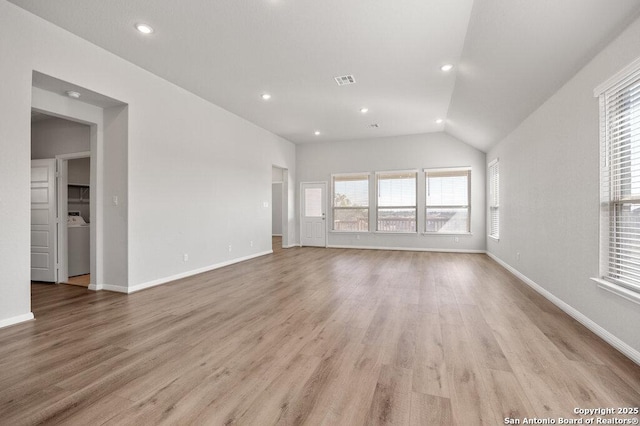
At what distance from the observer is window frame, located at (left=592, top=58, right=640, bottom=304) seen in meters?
2.24

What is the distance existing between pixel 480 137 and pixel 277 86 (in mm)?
4594

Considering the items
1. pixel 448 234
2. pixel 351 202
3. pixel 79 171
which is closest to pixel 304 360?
pixel 79 171

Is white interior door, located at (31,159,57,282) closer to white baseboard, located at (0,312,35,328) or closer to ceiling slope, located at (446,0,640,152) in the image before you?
white baseboard, located at (0,312,35,328)

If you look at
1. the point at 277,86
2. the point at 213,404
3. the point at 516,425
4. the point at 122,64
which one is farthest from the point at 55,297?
the point at 516,425

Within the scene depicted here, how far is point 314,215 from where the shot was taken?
29.6 ft

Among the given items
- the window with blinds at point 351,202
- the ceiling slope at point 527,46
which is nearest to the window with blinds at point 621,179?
the ceiling slope at point 527,46

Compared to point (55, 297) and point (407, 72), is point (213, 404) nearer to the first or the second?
point (55, 297)

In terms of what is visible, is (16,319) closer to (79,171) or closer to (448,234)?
(79,171)

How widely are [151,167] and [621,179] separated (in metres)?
5.36

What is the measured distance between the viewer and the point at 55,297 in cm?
386

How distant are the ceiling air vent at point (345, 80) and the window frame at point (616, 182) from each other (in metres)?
2.92

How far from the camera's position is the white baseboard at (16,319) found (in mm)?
2828

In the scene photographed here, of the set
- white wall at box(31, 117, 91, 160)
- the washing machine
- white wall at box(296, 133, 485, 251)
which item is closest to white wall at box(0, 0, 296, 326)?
white wall at box(31, 117, 91, 160)

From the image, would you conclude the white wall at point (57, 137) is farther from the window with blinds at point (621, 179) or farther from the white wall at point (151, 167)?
the window with blinds at point (621, 179)
